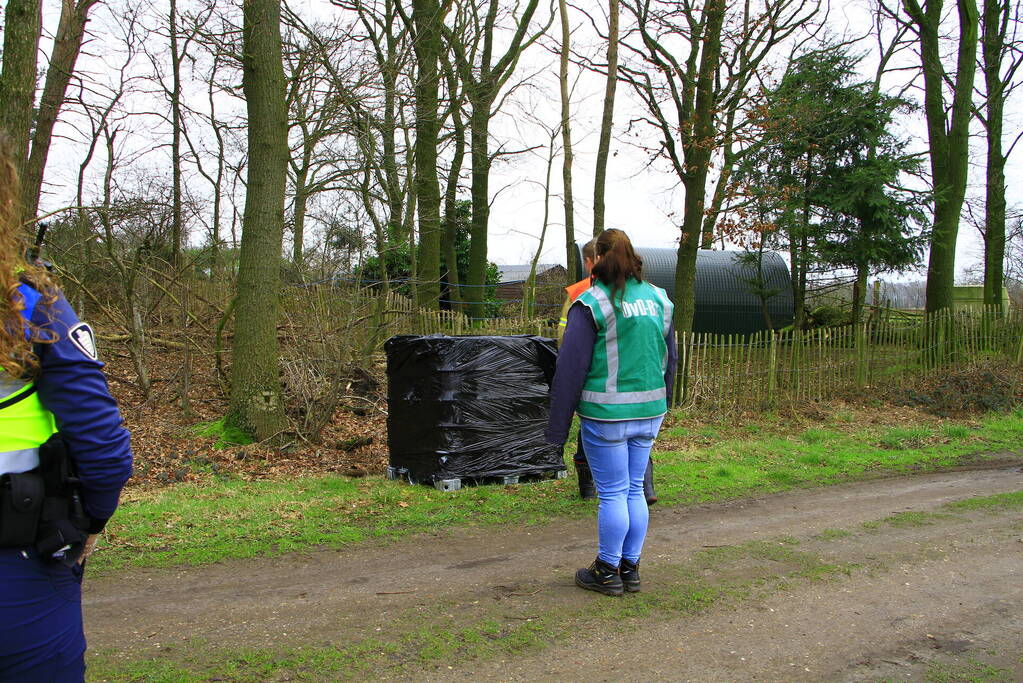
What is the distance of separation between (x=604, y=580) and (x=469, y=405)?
8.30ft

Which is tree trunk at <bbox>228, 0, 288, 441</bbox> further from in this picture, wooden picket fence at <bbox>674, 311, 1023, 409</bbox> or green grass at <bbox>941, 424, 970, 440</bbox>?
green grass at <bbox>941, 424, 970, 440</bbox>

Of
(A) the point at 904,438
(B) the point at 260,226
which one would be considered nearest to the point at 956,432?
(A) the point at 904,438

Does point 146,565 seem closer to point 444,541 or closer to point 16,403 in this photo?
point 444,541

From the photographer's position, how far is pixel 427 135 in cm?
1662

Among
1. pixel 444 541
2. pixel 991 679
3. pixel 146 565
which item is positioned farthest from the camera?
pixel 444 541

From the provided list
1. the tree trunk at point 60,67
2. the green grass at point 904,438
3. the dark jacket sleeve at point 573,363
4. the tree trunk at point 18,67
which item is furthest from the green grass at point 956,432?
the tree trunk at point 60,67

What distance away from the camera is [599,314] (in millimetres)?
4062

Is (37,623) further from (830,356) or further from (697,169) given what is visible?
(830,356)

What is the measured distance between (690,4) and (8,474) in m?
12.4

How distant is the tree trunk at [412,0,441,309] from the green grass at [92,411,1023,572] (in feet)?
19.5

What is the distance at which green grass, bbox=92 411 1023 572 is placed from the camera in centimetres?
518

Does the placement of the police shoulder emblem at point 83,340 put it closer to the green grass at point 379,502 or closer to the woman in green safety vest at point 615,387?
the woman in green safety vest at point 615,387

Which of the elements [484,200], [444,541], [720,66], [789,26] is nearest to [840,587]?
[444,541]

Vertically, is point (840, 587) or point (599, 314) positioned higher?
point (599, 314)
